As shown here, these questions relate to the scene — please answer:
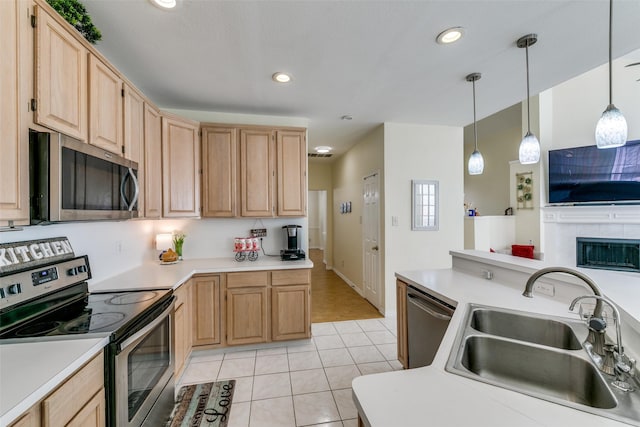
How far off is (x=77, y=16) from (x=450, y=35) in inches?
92.0

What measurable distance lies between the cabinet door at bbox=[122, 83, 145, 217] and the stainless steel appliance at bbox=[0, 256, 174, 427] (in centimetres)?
76

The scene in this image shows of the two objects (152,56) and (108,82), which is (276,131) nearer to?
(152,56)

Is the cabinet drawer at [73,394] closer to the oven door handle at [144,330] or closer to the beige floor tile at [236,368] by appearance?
the oven door handle at [144,330]

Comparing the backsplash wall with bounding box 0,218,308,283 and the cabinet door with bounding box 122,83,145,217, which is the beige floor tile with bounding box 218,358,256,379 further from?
the cabinet door with bounding box 122,83,145,217

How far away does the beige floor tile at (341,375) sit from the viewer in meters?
2.24

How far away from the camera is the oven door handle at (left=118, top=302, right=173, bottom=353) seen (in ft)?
4.25

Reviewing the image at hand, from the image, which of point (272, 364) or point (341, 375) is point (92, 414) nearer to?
point (272, 364)

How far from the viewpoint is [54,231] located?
1.67 metres

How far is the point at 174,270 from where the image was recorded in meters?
2.55

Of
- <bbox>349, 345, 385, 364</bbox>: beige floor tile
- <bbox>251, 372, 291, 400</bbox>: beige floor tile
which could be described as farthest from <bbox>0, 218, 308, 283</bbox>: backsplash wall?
<bbox>251, 372, 291, 400</bbox>: beige floor tile

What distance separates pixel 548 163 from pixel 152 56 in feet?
20.9

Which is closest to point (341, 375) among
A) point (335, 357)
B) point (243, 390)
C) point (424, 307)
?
point (335, 357)

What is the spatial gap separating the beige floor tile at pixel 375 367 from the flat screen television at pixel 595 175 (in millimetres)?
4687

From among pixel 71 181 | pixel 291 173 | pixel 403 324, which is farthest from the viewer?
pixel 291 173
